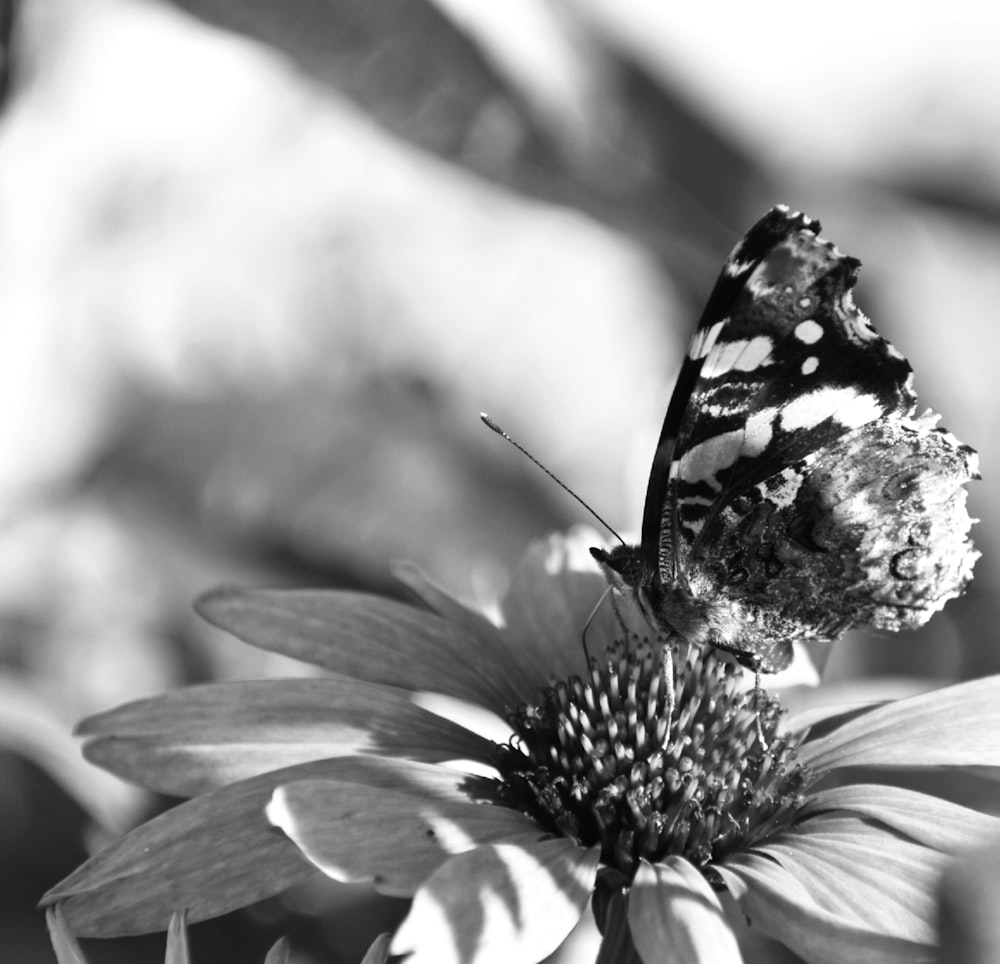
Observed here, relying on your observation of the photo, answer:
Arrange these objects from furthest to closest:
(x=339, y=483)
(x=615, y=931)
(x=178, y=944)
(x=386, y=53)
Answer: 1. (x=339, y=483)
2. (x=386, y=53)
3. (x=615, y=931)
4. (x=178, y=944)

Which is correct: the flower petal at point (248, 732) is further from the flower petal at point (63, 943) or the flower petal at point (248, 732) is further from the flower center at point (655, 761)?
the flower petal at point (63, 943)

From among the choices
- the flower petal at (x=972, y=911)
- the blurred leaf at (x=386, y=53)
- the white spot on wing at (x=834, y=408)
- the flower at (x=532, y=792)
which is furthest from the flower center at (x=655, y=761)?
the blurred leaf at (x=386, y=53)

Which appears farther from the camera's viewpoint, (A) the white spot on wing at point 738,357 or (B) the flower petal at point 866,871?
(A) the white spot on wing at point 738,357

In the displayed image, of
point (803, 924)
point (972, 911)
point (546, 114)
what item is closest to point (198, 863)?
point (803, 924)

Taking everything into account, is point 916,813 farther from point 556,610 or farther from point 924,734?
point 556,610

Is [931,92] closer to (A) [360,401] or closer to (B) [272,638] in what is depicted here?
(A) [360,401]

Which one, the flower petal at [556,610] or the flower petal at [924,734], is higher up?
the flower petal at [556,610]

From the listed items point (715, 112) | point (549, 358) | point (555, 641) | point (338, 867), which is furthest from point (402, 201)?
point (338, 867)
